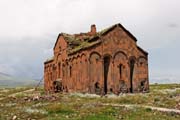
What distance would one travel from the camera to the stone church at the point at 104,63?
56.6 metres

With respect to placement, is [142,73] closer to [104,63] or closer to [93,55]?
[104,63]

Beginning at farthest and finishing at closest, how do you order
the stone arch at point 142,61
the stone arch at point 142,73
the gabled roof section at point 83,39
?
the stone arch at point 142,61, the stone arch at point 142,73, the gabled roof section at point 83,39

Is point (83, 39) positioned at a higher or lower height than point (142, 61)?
higher

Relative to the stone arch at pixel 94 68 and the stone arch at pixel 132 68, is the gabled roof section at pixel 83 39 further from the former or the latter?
the stone arch at pixel 132 68

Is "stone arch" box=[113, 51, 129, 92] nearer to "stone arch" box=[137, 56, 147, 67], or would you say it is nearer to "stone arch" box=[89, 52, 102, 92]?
"stone arch" box=[89, 52, 102, 92]

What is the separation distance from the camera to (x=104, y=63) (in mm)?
58312

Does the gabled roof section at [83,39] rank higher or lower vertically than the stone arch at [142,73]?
higher

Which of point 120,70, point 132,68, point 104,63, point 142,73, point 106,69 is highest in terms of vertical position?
point 104,63

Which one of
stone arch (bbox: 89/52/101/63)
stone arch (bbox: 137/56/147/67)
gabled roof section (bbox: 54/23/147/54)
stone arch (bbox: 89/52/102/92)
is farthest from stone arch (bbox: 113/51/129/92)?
gabled roof section (bbox: 54/23/147/54)

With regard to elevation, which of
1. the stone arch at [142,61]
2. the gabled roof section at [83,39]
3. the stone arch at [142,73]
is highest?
the gabled roof section at [83,39]

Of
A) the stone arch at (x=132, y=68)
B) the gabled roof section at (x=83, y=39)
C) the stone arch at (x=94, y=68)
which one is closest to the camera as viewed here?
the stone arch at (x=94, y=68)

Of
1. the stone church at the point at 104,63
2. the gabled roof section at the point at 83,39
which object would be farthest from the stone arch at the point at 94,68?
the gabled roof section at the point at 83,39

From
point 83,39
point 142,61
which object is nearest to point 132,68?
point 142,61

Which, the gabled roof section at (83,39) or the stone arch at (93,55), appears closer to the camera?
A: the stone arch at (93,55)
